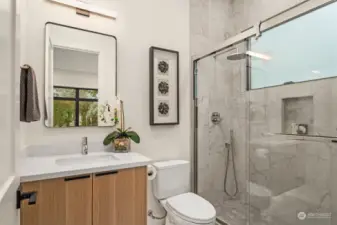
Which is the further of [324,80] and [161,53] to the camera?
[161,53]

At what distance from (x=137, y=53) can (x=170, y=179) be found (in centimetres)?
131

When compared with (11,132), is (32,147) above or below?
below

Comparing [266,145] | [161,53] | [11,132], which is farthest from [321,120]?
[11,132]

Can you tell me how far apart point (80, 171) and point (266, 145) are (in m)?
1.87

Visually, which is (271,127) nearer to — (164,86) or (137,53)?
(164,86)

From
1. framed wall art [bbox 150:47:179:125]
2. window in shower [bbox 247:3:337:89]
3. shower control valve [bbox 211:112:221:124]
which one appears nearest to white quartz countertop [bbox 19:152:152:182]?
framed wall art [bbox 150:47:179:125]

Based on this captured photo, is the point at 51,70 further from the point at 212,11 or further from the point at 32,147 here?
the point at 212,11

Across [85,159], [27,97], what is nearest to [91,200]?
[85,159]

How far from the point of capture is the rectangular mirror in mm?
1811

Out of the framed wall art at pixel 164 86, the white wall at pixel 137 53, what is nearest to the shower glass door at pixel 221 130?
the white wall at pixel 137 53

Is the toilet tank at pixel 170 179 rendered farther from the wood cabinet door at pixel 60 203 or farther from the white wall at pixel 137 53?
the wood cabinet door at pixel 60 203

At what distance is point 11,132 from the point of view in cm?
73

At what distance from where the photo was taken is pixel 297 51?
2127 millimetres

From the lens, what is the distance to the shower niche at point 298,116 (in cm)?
199
